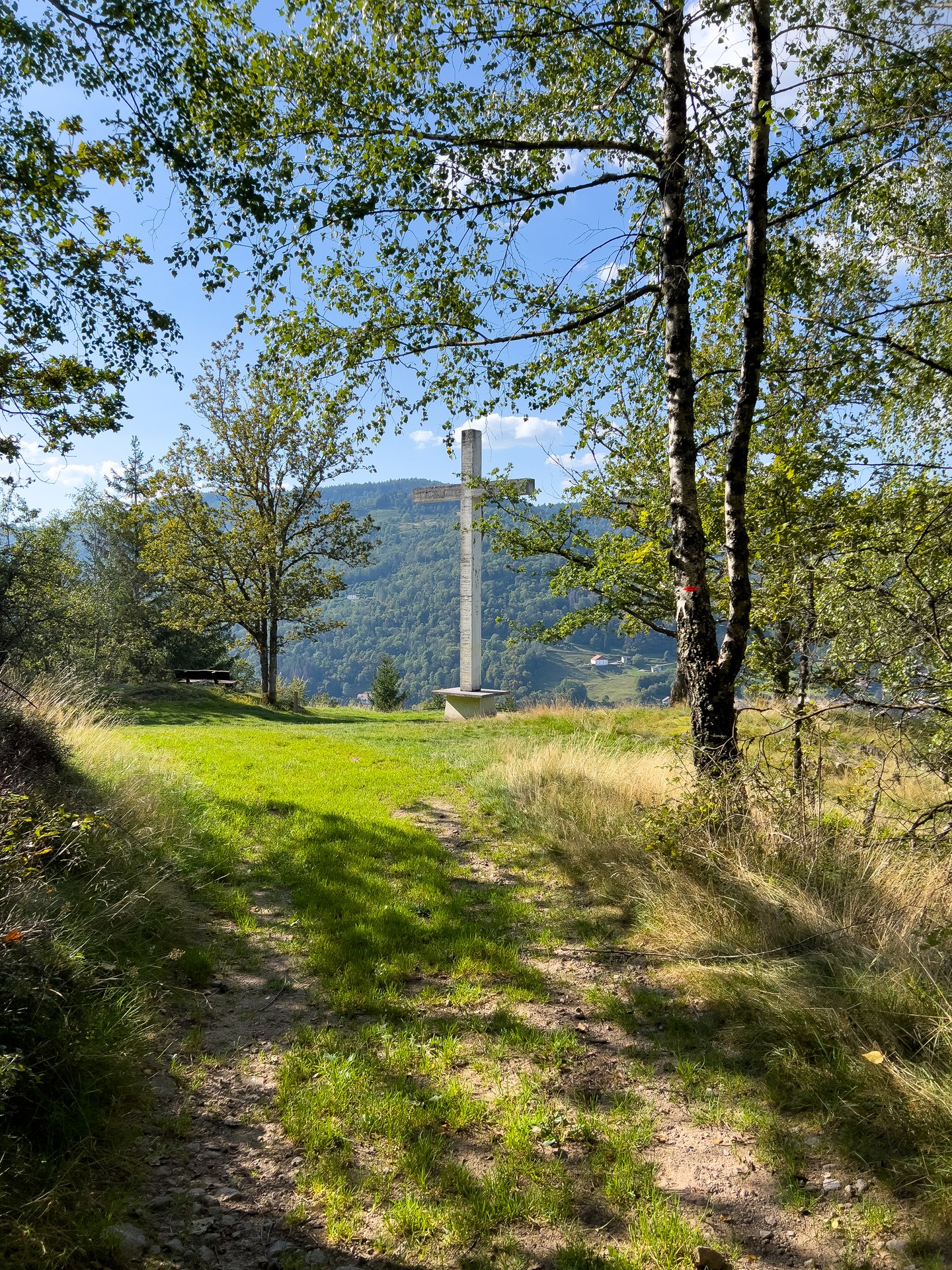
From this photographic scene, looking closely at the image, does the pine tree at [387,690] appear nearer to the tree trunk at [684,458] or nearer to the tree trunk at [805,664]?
the tree trunk at [684,458]

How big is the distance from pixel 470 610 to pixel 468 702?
3241mm

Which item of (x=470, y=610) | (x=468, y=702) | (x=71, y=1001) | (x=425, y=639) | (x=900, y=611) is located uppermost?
(x=470, y=610)

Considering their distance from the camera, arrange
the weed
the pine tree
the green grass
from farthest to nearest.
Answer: the pine tree → the weed → the green grass

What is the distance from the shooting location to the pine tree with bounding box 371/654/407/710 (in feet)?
109

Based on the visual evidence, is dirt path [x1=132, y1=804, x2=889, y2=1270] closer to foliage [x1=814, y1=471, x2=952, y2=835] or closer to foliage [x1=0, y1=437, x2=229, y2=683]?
foliage [x1=814, y1=471, x2=952, y2=835]

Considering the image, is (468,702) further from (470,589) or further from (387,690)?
(387,690)

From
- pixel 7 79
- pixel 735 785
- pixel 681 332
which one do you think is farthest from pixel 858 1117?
pixel 7 79

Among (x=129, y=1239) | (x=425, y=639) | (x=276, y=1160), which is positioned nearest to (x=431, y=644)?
(x=425, y=639)

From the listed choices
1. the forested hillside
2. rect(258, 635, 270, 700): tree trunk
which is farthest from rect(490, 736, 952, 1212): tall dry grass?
the forested hillside

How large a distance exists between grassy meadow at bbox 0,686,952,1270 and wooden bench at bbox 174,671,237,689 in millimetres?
18271

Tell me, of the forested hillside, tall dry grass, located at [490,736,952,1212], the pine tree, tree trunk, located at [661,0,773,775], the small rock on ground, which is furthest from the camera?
the forested hillside

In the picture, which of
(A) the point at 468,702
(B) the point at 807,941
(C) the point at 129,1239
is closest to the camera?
(C) the point at 129,1239

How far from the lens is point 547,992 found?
3959 millimetres

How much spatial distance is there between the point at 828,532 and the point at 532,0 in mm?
4748
